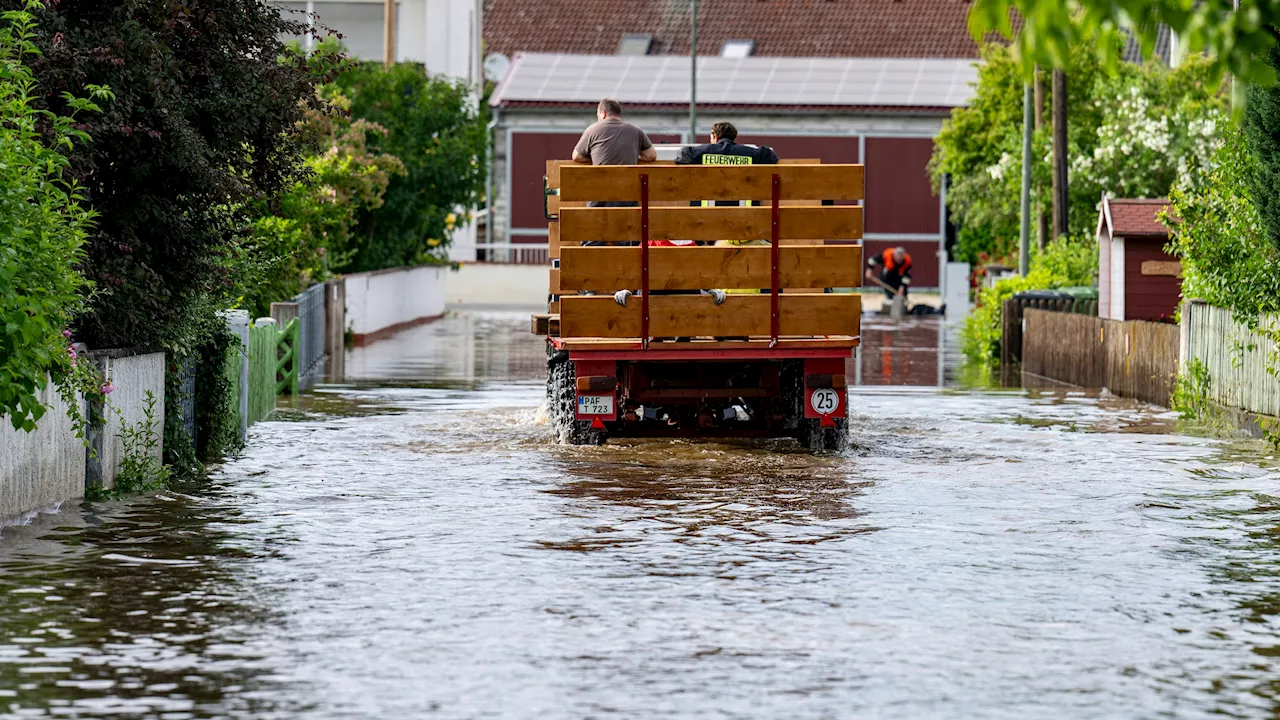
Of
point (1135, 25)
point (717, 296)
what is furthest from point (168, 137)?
point (1135, 25)

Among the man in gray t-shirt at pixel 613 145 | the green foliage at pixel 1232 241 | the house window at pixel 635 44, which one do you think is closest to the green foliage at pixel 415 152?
the green foliage at pixel 1232 241

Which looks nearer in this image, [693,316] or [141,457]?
[141,457]

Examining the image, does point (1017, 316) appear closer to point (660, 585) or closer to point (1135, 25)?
point (660, 585)

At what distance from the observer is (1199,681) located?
8.39 meters

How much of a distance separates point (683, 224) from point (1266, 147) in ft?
14.9

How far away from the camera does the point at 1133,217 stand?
31.6 meters

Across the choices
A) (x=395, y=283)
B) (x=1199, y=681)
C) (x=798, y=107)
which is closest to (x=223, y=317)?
(x=1199, y=681)

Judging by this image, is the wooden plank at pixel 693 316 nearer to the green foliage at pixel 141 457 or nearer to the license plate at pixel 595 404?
the license plate at pixel 595 404

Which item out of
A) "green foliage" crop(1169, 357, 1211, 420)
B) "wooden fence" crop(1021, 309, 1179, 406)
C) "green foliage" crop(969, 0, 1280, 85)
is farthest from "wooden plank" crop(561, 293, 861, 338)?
"green foliage" crop(969, 0, 1280, 85)

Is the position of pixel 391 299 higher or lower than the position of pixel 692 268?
higher

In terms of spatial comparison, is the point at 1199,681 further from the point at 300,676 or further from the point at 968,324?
the point at 968,324

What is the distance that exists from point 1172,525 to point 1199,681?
4.54 m

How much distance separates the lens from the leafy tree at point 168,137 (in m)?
14.2

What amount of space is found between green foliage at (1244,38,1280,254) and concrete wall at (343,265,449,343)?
1992 centimetres
